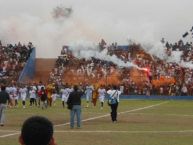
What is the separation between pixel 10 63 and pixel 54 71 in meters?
5.26

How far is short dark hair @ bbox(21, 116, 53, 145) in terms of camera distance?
512cm

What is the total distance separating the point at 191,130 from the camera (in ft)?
70.9

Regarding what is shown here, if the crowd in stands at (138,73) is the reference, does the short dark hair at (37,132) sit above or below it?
below

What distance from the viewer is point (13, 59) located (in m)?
69.1

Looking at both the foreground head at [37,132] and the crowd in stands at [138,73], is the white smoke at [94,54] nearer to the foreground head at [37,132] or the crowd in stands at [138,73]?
the crowd in stands at [138,73]

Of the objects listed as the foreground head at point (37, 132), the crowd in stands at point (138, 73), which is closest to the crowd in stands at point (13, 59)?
the crowd in stands at point (138, 73)

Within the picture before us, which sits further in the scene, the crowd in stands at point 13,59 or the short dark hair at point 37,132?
the crowd in stands at point 13,59

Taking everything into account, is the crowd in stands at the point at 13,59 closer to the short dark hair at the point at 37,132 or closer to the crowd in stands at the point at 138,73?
the crowd in stands at the point at 138,73

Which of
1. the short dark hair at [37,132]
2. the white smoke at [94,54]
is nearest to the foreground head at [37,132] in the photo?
the short dark hair at [37,132]

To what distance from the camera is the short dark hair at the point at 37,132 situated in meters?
5.12

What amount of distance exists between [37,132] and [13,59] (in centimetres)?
6471

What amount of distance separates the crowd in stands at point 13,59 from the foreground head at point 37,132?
59756 millimetres

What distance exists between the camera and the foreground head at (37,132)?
16.8ft

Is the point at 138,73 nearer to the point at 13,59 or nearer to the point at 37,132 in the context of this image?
the point at 13,59
